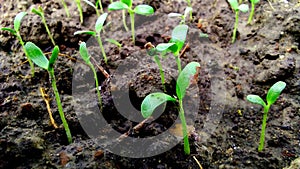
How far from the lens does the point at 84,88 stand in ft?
4.24

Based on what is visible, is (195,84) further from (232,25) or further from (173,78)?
(232,25)

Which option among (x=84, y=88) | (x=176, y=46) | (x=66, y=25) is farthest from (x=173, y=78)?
(x=66, y=25)

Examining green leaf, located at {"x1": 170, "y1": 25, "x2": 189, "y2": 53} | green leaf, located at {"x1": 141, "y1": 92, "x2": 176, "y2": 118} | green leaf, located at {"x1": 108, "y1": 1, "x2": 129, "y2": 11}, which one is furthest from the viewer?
green leaf, located at {"x1": 108, "y1": 1, "x2": 129, "y2": 11}

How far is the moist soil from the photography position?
106 cm

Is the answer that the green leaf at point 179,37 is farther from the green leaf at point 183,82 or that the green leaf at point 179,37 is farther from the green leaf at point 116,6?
the green leaf at point 116,6

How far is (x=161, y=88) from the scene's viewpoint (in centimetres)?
119

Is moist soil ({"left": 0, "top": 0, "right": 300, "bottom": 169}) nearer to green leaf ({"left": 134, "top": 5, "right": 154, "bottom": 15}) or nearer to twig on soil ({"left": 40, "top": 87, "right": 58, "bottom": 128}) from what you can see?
twig on soil ({"left": 40, "top": 87, "right": 58, "bottom": 128})

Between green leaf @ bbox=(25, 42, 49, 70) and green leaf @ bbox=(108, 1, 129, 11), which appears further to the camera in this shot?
green leaf @ bbox=(108, 1, 129, 11)

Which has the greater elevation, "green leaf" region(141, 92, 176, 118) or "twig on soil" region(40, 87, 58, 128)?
"green leaf" region(141, 92, 176, 118)

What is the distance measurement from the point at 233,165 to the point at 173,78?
395 mm

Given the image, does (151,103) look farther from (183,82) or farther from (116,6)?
(116,6)

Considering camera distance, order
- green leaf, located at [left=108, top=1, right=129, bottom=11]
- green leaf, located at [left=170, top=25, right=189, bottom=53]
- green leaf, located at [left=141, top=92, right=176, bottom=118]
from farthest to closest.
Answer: green leaf, located at [left=108, top=1, right=129, bottom=11]
green leaf, located at [left=170, top=25, right=189, bottom=53]
green leaf, located at [left=141, top=92, right=176, bottom=118]

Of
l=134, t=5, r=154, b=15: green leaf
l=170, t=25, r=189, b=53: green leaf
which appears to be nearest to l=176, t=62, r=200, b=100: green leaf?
l=170, t=25, r=189, b=53: green leaf

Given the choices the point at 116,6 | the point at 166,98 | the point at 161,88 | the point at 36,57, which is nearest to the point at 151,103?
the point at 166,98
